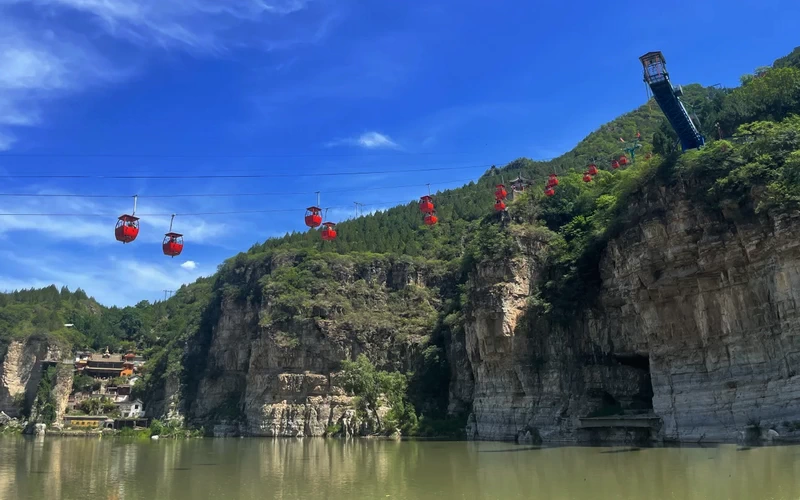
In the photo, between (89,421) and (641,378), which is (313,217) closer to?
(641,378)

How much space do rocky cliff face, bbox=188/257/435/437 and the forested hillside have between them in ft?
1.05

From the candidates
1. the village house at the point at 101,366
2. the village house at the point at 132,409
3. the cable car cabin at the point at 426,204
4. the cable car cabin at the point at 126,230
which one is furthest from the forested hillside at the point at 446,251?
the cable car cabin at the point at 126,230

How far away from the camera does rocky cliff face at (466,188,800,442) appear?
29.9m

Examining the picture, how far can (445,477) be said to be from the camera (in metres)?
22.8

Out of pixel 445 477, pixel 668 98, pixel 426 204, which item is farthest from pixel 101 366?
pixel 668 98

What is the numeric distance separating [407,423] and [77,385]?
57859 mm

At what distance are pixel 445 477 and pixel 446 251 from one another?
61.7 m

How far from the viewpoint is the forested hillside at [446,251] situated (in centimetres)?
3603

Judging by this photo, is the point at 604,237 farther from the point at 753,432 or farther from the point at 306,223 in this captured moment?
the point at 306,223

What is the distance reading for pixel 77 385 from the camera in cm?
8762

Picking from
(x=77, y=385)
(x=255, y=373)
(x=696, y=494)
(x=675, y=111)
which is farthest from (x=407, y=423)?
(x=77, y=385)

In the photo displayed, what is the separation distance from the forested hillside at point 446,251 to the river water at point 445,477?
1533 cm

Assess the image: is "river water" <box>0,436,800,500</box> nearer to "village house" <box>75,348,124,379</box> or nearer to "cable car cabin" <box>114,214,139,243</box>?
"cable car cabin" <box>114,214,139,243</box>

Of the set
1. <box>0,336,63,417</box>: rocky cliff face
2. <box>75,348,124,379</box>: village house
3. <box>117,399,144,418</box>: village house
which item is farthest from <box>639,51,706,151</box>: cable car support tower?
<box>0,336,63,417</box>: rocky cliff face
